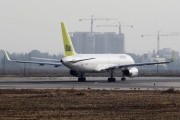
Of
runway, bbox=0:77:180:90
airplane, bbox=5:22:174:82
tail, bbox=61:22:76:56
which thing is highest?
tail, bbox=61:22:76:56

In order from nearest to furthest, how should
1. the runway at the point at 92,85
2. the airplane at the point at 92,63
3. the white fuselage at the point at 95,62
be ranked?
the runway at the point at 92,85
the white fuselage at the point at 95,62
the airplane at the point at 92,63

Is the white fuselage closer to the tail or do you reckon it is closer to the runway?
the tail

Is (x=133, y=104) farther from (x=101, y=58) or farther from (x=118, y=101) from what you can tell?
(x=101, y=58)

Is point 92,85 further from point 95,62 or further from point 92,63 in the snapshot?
point 95,62

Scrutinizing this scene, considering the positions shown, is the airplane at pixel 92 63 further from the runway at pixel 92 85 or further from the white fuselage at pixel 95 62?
the runway at pixel 92 85

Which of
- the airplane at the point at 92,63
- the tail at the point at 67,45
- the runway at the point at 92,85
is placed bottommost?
the runway at the point at 92,85

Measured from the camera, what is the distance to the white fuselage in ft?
238

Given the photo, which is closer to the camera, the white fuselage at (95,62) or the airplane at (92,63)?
the white fuselage at (95,62)

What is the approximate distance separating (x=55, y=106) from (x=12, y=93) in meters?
13.2

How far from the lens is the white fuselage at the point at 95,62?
2854 inches

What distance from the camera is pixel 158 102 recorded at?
39250 mm

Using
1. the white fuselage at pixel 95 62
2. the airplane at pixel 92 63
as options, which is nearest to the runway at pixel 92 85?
the white fuselage at pixel 95 62

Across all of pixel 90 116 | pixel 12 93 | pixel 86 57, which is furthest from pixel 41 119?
pixel 86 57

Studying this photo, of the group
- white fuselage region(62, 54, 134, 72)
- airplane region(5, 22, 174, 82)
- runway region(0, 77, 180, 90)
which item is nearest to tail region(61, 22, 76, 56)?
airplane region(5, 22, 174, 82)
